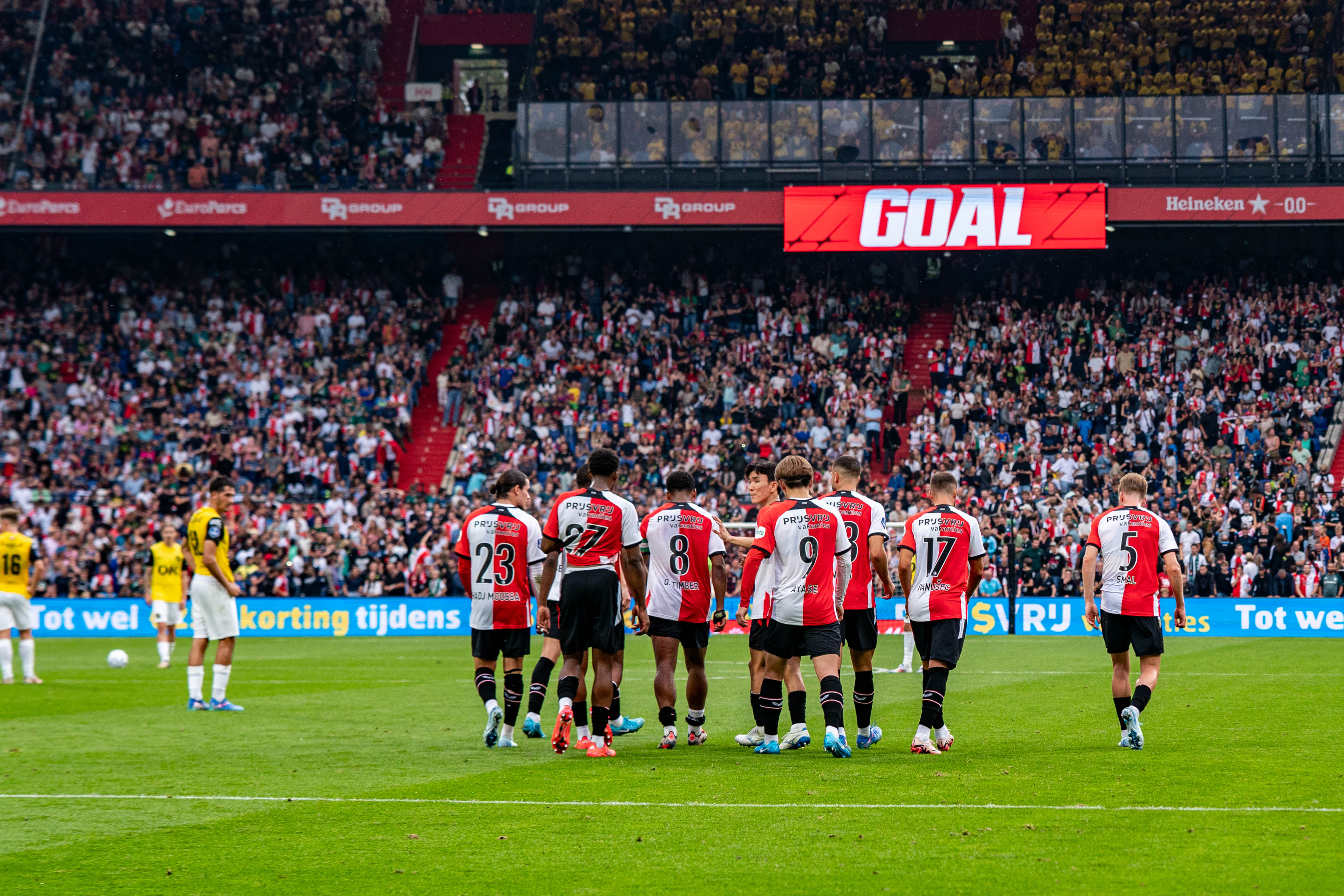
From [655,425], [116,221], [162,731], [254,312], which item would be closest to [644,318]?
[655,425]

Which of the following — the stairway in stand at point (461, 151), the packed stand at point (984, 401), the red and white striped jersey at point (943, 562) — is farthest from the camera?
the stairway in stand at point (461, 151)

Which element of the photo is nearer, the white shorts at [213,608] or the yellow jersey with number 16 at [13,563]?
the white shorts at [213,608]

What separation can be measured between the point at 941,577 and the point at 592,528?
2.87m

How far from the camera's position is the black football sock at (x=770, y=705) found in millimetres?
11719

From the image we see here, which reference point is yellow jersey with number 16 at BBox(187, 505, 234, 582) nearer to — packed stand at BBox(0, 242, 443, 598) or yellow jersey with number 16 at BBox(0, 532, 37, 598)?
yellow jersey with number 16 at BBox(0, 532, 37, 598)

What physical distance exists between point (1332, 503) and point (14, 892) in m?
29.3

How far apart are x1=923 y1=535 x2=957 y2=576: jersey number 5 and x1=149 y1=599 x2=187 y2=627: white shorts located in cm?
1508

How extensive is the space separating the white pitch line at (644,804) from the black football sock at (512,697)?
281cm

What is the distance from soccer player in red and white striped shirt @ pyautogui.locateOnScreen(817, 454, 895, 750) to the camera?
39.4 feet

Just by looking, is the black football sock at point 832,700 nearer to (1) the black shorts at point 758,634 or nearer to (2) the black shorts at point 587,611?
(1) the black shorts at point 758,634

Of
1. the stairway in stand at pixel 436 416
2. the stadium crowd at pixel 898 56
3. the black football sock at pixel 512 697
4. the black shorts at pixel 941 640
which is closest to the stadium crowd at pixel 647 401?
the stairway in stand at pixel 436 416

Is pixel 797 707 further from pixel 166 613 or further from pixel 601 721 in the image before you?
pixel 166 613

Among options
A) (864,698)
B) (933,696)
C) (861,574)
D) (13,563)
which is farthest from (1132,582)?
(13,563)

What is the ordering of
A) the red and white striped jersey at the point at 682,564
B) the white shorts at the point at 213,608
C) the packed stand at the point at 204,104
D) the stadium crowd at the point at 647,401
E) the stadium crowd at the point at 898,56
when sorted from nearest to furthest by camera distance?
the red and white striped jersey at the point at 682,564, the white shorts at the point at 213,608, the stadium crowd at the point at 647,401, the stadium crowd at the point at 898,56, the packed stand at the point at 204,104
